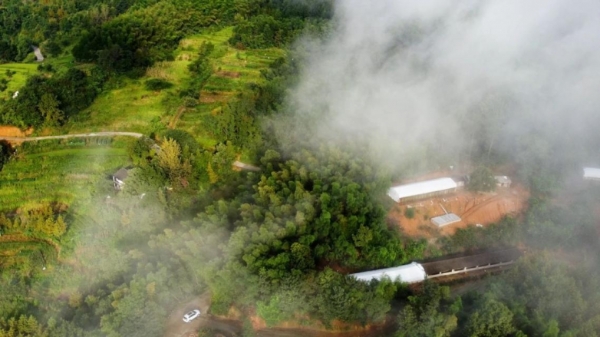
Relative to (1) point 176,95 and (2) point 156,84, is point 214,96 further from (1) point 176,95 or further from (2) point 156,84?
(2) point 156,84

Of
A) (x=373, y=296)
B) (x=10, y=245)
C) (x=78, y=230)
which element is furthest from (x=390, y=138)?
(x=10, y=245)

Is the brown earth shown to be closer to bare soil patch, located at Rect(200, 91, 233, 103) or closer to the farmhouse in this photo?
the farmhouse

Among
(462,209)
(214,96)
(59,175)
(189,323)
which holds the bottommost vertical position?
(189,323)

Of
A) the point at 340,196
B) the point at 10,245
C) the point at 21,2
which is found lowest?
the point at 10,245

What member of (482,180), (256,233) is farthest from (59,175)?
(482,180)

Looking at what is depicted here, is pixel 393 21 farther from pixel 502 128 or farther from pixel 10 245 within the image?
pixel 10 245
